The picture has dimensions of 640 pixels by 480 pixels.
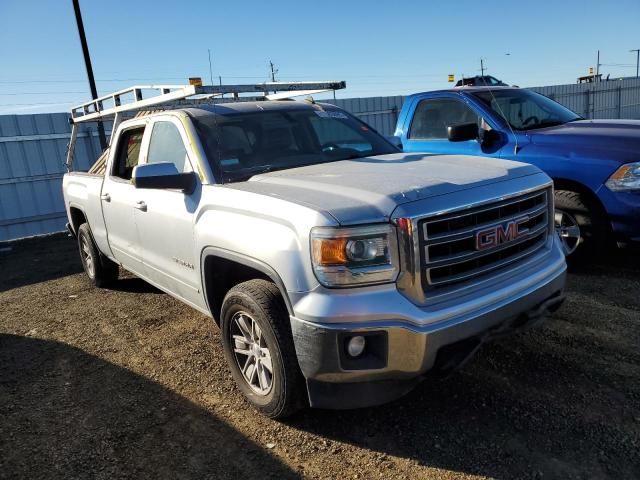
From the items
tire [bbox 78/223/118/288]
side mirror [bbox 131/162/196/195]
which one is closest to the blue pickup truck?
side mirror [bbox 131/162/196/195]

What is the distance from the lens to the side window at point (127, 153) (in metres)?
4.64

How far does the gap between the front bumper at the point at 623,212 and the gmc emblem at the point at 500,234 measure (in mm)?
2230

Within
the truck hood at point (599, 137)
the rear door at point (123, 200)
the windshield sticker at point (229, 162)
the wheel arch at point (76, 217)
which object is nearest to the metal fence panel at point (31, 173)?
the wheel arch at point (76, 217)

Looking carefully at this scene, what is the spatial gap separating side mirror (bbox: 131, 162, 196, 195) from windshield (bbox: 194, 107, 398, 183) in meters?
0.25

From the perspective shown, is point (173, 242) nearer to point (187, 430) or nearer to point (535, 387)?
point (187, 430)

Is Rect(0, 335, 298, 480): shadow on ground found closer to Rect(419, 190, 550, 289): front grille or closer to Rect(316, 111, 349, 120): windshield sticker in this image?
Rect(419, 190, 550, 289): front grille

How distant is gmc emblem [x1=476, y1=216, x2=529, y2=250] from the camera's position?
8.84ft

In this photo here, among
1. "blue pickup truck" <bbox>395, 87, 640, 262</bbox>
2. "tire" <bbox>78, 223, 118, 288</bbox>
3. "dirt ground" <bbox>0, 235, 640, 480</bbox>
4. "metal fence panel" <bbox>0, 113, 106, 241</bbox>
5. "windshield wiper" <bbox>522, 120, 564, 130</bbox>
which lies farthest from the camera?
"metal fence panel" <bbox>0, 113, 106, 241</bbox>

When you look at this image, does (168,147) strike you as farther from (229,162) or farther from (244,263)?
(244,263)

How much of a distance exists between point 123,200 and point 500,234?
10.5ft

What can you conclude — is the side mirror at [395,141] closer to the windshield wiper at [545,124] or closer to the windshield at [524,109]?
the windshield at [524,109]

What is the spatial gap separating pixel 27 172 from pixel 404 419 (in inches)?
402

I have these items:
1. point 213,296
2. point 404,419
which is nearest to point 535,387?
point 404,419

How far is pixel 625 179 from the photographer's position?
181 inches
